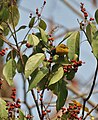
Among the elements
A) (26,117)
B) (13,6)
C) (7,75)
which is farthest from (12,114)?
(13,6)

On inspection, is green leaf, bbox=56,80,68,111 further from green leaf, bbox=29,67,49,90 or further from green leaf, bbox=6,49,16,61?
green leaf, bbox=6,49,16,61

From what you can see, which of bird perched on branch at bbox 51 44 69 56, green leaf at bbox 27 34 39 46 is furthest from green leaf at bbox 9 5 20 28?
bird perched on branch at bbox 51 44 69 56

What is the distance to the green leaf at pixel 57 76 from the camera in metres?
1.49

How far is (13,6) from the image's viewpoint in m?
1.74

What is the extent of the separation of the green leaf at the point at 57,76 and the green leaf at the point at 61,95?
6 cm

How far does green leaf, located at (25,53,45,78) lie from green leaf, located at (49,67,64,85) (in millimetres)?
71

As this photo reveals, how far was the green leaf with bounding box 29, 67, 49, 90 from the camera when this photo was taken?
1514 mm

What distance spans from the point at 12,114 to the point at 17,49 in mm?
252

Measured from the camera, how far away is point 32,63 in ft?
5.06

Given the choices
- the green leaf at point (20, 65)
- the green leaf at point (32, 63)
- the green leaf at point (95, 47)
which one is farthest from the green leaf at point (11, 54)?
the green leaf at point (95, 47)

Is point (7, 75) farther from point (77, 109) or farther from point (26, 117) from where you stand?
point (77, 109)

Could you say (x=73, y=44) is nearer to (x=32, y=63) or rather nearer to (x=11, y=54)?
(x=32, y=63)

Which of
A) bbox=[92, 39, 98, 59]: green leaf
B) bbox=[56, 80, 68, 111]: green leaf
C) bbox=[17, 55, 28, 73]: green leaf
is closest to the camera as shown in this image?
bbox=[92, 39, 98, 59]: green leaf

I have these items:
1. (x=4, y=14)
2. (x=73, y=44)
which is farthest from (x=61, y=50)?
(x=4, y=14)
